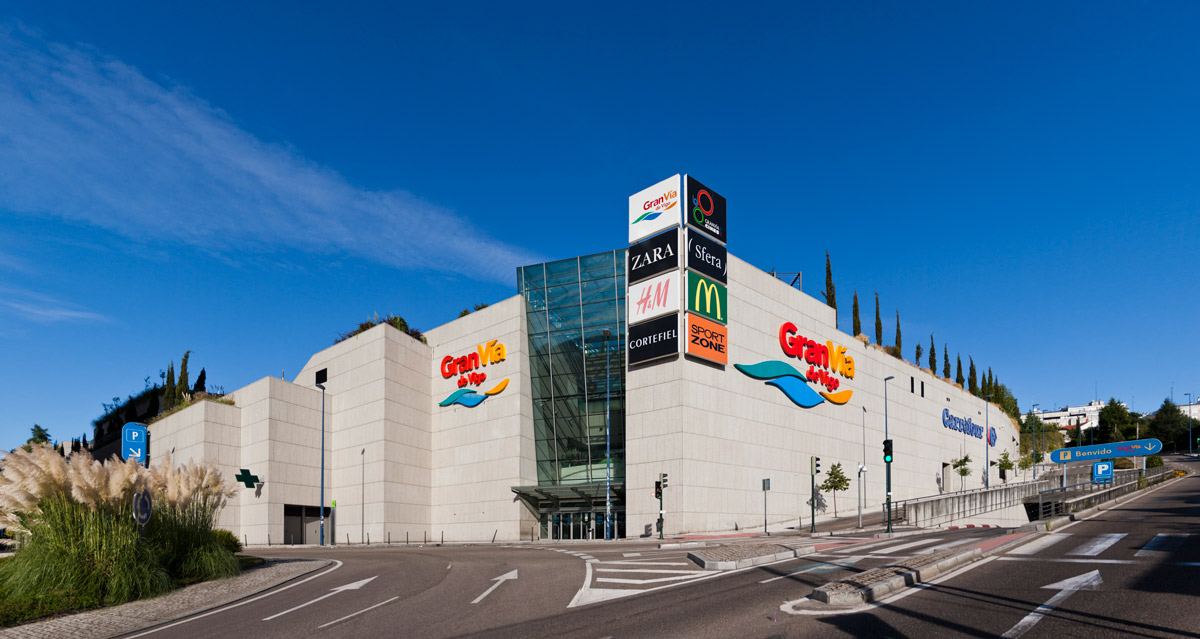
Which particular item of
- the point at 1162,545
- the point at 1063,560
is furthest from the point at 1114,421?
the point at 1063,560

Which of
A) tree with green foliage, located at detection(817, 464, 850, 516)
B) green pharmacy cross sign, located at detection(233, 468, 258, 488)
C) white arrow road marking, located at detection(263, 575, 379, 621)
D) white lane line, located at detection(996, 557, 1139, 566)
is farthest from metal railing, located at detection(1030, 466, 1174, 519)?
green pharmacy cross sign, located at detection(233, 468, 258, 488)

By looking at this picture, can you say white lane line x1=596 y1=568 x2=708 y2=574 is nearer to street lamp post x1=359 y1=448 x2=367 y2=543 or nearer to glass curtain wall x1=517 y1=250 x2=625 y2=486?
glass curtain wall x1=517 y1=250 x2=625 y2=486

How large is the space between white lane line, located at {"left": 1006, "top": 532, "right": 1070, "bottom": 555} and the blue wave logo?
2809cm

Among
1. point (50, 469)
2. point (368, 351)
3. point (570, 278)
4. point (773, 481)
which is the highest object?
point (570, 278)

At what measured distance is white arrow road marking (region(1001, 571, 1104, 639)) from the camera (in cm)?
947

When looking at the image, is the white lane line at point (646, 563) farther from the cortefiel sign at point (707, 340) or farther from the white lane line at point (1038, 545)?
the cortefiel sign at point (707, 340)

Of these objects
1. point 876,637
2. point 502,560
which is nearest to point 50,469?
point 502,560

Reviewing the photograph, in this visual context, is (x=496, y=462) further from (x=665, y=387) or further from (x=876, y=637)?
(x=876, y=637)

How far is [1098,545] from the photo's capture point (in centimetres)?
1788

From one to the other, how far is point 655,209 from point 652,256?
10.0 feet

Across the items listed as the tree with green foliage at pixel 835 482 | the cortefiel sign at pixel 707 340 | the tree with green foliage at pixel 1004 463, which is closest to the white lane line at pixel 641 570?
the cortefiel sign at pixel 707 340

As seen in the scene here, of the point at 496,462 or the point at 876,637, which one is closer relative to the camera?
the point at 876,637

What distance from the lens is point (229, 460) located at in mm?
58406

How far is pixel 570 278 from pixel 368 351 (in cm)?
1705
